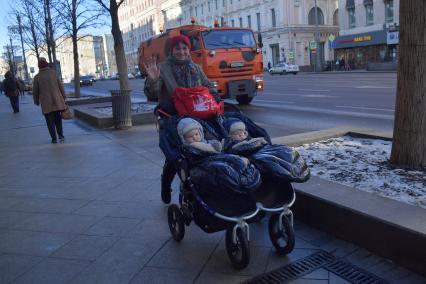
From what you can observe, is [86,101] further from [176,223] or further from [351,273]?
[351,273]

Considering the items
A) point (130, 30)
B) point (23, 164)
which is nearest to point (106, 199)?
point (23, 164)

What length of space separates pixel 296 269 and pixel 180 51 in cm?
228

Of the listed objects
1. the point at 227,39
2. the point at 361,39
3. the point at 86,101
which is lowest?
the point at 86,101

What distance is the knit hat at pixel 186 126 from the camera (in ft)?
12.1

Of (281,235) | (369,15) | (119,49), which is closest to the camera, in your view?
(281,235)

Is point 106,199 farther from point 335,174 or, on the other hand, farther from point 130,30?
point 130,30

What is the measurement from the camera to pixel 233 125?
3.82 meters

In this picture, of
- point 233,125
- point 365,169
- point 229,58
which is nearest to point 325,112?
point 229,58

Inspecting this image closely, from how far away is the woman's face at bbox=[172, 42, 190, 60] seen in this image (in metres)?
4.38

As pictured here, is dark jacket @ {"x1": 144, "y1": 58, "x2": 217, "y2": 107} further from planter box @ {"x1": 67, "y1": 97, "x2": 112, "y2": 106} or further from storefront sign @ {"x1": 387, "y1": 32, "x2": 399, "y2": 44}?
storefront sign @ {"x1": 387, "y1": 32, "x2": 399, "y2": 44}

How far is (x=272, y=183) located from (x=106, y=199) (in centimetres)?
259

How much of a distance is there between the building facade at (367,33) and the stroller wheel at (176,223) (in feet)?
128

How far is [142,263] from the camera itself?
3598 millimetres

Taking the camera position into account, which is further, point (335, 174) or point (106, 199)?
point (106, 199)
